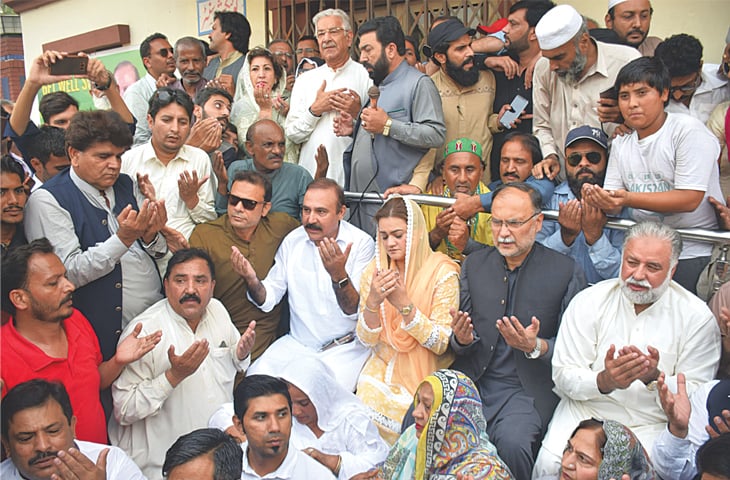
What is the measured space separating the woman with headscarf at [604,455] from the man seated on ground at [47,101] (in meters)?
3.38

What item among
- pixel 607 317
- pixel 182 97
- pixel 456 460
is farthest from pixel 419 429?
pixel 182 97

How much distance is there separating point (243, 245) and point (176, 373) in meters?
1.03

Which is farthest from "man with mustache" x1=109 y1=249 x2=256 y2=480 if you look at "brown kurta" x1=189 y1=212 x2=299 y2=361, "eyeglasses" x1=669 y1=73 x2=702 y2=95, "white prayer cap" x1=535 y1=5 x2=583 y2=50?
"eyeglasses" x1=669 y1=73 x2=702 y2=95

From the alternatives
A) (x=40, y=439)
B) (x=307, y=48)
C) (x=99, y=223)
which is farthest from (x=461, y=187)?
(x=307, y=48)

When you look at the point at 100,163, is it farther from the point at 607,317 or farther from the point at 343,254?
the point at 607,317

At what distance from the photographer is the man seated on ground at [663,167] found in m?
3.53

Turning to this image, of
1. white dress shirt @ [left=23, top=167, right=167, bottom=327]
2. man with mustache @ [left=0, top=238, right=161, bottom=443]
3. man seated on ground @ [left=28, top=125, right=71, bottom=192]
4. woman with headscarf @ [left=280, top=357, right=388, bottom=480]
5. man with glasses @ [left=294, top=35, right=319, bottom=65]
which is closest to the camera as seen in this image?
man with mustache @ [left=0, top=238, right=161, bottom=443]

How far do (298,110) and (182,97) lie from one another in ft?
3.38

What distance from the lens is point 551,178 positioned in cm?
422

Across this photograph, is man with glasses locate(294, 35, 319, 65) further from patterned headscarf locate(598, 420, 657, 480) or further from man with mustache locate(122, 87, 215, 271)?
patterned headscarf locate(598, 420, 657, 480)

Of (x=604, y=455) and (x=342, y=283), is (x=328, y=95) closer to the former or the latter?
(x=342, y=283)

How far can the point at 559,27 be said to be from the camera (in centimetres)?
416

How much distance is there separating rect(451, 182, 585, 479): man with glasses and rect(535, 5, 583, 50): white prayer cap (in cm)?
101

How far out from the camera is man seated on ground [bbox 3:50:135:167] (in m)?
4.06
